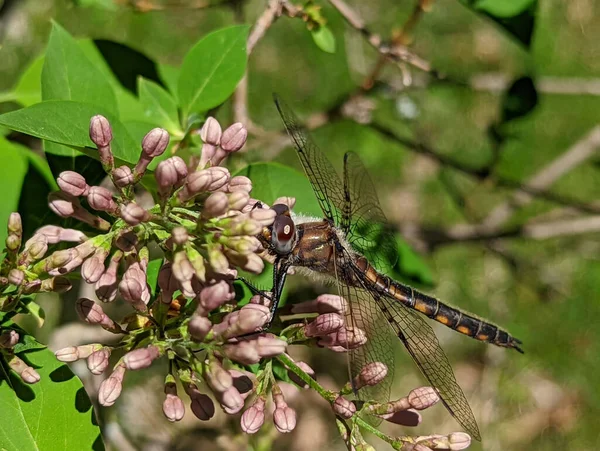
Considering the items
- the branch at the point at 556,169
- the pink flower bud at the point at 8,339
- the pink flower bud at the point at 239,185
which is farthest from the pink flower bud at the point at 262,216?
the branch at the point at 556,169

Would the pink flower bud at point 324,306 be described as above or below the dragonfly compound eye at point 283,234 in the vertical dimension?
below

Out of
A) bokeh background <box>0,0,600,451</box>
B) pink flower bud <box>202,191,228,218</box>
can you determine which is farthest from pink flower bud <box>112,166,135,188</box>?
bokeh background <box>0,0,600,451</box>

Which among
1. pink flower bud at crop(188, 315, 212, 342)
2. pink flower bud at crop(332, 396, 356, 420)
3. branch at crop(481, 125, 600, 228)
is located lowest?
pink flower bud at crop(188, 315, 212, 342)

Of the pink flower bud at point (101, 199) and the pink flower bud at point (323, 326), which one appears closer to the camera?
the pink flower bud at point (101, 199)

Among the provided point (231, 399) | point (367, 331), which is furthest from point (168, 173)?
point (367, 331)

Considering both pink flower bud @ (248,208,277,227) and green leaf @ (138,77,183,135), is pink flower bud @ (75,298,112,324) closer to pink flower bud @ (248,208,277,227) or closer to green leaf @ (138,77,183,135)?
pink flower bud @ (248,208,277,227)

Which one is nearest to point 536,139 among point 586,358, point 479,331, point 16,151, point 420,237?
point 586,358

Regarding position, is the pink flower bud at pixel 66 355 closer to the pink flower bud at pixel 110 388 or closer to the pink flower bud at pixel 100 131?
the pink flower bud at pixel 110 388
